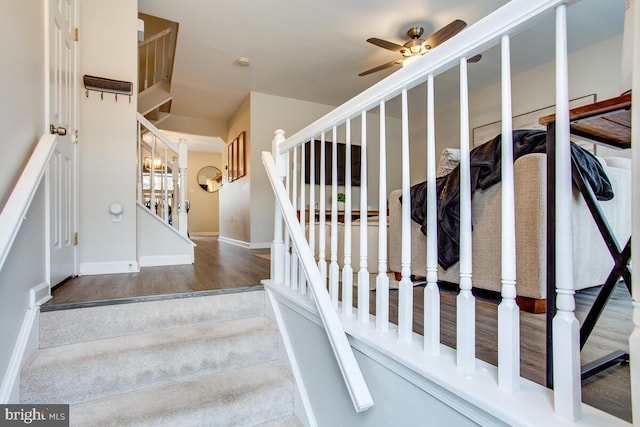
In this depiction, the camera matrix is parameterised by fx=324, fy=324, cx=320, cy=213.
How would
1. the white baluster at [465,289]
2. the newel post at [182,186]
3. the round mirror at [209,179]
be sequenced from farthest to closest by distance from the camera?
the round mirror at [209,179] < the newel post at [182,186] < the white baluster at [465,289]

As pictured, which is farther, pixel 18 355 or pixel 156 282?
pixel 156 282

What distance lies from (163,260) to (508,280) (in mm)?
3118

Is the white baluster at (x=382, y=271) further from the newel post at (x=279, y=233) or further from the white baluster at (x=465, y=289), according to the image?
the newel post at (x=279, y=233)

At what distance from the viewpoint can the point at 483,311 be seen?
162 cm

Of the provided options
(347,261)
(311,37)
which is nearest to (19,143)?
(347,261)

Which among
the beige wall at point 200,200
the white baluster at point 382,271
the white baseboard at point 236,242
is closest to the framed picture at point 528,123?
the white baluster at point 382,271

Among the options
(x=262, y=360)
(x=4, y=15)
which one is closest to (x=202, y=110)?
(x=4, y=15)

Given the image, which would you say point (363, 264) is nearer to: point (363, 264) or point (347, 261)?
point (363, 264)

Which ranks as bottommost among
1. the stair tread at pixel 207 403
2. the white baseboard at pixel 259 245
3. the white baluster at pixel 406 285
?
the stair tread at pixel 207 403

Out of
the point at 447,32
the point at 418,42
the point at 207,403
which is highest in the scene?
the point at 418,42

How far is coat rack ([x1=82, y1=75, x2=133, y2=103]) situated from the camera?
96.9 inches

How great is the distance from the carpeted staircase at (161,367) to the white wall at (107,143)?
1090mm

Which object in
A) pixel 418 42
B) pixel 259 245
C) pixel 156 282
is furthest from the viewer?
pixel 259 245

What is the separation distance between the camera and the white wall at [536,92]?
3.68 m
